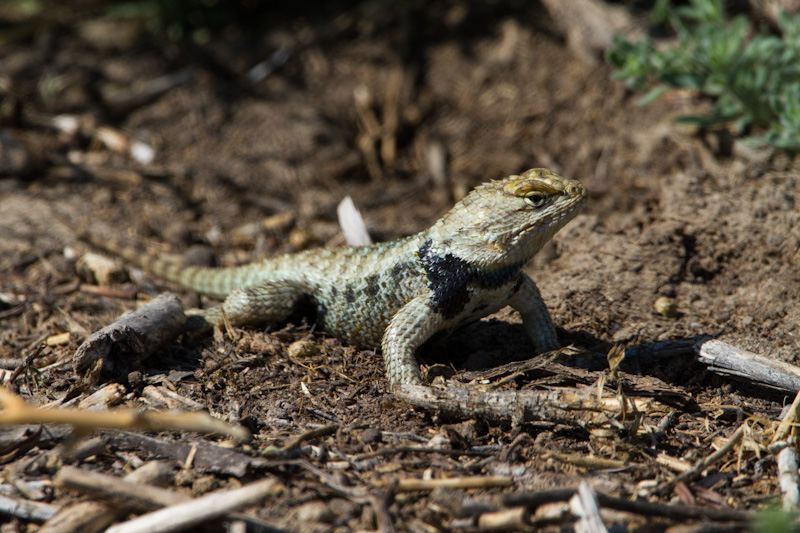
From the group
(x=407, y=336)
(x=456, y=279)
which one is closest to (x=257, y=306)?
(x=407, y=336)

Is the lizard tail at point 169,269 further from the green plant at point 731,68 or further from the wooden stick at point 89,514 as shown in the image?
the green plant at point 731,68

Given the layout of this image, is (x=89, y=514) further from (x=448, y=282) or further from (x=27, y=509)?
(x=448, y=282)

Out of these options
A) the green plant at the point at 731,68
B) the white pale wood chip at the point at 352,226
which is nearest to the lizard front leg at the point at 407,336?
the white pale wood chip at the point at 352,226

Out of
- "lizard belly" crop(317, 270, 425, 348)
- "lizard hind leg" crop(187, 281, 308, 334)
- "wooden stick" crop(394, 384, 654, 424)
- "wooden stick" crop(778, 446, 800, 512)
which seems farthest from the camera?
"lizard hind leg" crop(187, 281, 308, 334)

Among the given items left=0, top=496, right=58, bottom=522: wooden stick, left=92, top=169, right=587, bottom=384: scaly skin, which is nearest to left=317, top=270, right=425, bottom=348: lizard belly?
left=92, top=169, right=587, bottom=384: scaly skin

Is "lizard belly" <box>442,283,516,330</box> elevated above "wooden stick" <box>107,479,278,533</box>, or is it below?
above

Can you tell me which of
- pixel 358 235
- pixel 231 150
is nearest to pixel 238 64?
pixel 231 150

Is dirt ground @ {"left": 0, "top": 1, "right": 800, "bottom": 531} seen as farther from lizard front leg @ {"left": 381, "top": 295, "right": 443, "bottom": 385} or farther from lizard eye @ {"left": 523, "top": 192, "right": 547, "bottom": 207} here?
lizard eye @ {"left": 523, "top": 192, "right": 547, "bottom": 207}
